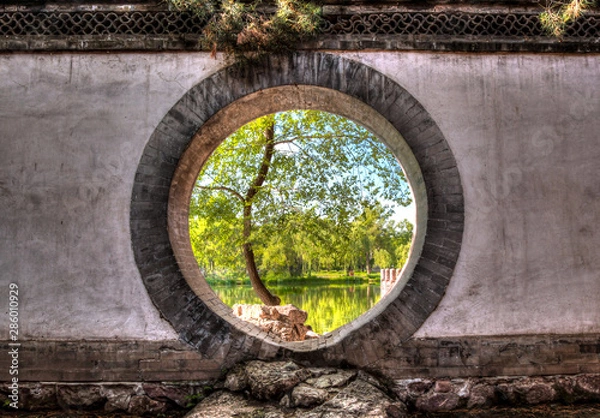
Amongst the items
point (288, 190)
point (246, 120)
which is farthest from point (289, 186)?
point (246, 120)

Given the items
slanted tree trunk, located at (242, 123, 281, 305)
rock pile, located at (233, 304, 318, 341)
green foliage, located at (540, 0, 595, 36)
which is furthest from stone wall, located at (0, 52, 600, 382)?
slanted tree trunk, located at (242, 123, 281, 305)

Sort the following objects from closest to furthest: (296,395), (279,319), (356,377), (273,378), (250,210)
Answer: (296,395), (273,378), (356,377), (279,319), (250,210)

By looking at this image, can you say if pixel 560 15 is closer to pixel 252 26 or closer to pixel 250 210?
pixel 252 26

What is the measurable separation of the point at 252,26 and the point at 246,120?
3.31 feet

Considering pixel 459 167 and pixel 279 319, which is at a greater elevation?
pixel 459 167

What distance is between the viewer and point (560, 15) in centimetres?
412

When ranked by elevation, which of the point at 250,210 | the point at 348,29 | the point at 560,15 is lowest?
the point at 250,210

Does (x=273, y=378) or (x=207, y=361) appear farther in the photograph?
(x=207, y=361)

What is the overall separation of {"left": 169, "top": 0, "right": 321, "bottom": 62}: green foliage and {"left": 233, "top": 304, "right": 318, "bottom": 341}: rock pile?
4.27 metres

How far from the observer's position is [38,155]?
4.05 metres

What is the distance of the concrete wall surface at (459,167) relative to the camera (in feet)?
12.9

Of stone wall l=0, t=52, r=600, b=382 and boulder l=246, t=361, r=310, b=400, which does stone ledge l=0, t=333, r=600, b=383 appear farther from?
boulder l=246, t=361, r=310, b=400

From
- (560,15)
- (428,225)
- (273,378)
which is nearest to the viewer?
(273,378)

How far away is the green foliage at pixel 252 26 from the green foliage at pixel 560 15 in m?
2.23
